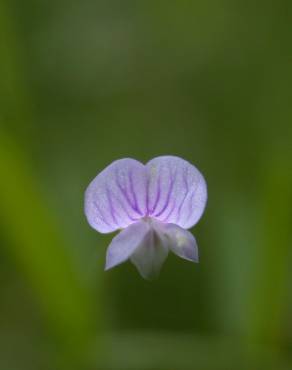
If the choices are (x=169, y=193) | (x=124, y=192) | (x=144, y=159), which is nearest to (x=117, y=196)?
(x=124, y=192)

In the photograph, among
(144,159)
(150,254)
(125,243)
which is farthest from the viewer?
(144,159)

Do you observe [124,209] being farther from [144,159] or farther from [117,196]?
[144,159]

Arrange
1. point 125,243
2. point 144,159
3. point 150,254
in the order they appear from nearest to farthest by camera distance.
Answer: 1. point 125,243
2. point 150,254
3. point 144,159

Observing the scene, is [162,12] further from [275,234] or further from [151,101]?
[275,234]

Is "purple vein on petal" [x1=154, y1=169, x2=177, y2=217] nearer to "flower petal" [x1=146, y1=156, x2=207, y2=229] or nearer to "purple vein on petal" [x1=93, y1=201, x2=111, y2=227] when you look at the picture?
"flower petal" [x1=146, y1=156, x2=207, y2=229]

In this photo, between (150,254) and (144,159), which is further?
(144,159)

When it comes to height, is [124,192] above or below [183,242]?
above

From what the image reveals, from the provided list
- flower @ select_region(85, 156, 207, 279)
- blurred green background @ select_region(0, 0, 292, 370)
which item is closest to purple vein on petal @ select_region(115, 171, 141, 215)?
flower @ select_region(85, 156, 207, 279)
